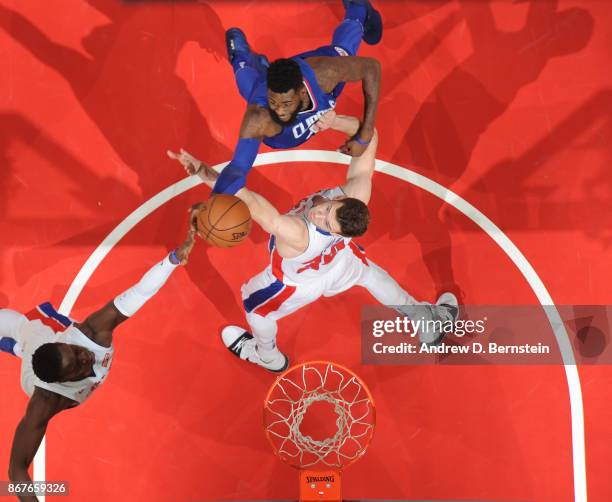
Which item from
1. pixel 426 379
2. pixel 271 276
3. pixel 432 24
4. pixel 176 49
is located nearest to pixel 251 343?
pixel 271 276

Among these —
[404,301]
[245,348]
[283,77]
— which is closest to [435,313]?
[404,301]

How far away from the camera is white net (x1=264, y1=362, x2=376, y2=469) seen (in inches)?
245

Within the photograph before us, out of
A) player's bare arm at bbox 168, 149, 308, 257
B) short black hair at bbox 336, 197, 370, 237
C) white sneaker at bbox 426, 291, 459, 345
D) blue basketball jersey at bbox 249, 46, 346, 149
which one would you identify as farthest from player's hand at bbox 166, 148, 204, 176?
white sneaker at bbox 426, 291, 459, 345

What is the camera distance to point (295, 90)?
4.79 metres

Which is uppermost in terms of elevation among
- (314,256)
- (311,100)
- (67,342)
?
(311,100)

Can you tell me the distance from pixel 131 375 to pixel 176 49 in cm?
332

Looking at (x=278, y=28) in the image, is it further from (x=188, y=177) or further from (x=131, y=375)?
(x=131, y=375)

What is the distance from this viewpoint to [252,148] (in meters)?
5.08

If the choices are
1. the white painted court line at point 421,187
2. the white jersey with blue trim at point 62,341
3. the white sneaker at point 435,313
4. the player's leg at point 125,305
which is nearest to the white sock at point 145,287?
the player's leg at point 125,305

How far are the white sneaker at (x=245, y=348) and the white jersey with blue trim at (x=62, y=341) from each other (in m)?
1.16

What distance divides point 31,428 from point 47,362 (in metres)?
0.85

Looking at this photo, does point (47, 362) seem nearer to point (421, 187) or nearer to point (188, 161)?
point (188, 161)

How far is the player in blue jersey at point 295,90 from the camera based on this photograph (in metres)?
4.84

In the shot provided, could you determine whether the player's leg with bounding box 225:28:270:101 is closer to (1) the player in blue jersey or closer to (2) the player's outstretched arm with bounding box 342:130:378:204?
(1) the player in blue jersey
